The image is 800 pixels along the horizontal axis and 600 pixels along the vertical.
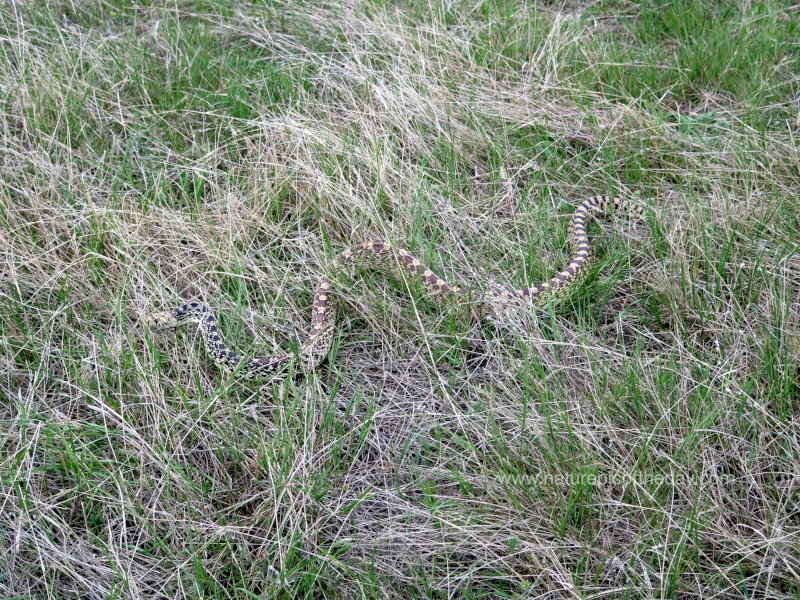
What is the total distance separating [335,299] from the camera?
5.06 metres

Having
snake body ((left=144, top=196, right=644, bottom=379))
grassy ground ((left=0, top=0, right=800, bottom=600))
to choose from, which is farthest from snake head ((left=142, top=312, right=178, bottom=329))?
grassy ground ((left=0, top=0, right=800, bottom=600))

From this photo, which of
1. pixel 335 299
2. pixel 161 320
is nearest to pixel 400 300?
pixel 335 299

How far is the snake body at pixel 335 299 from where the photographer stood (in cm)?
466

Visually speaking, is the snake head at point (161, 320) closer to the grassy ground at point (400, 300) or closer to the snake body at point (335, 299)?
the snake body at point (335, 299)

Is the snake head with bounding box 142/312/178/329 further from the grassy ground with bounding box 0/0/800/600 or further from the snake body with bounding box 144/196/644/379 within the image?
the grassy ground with bounding box 0/0/800/600

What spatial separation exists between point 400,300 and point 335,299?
18.1 inches

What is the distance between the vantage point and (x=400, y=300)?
200 inches

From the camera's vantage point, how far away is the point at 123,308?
4879mm

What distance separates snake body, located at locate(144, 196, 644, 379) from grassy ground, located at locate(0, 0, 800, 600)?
0.40 feet

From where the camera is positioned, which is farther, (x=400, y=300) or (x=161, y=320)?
(x=400, y=300)

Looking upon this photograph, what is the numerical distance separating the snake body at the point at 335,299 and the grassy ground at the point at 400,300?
0.40 feet

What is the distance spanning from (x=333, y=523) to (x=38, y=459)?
66.7 inches

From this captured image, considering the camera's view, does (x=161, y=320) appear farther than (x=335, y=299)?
No

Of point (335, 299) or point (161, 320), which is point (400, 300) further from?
point (161, 320)
